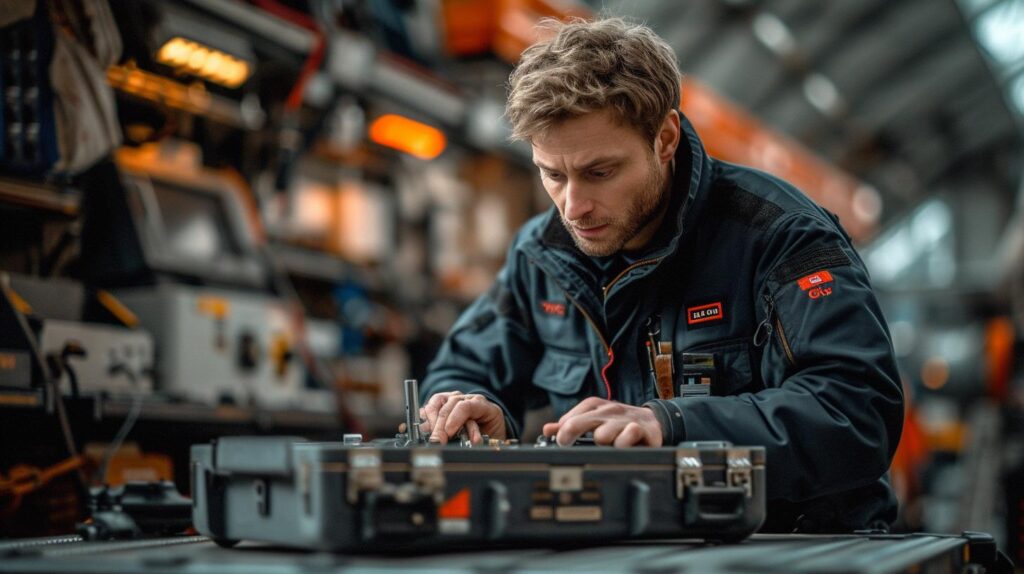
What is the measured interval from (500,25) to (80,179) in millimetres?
3196

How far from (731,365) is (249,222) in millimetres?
3241

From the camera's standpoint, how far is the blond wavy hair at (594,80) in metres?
2.02

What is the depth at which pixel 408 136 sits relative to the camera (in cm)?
565

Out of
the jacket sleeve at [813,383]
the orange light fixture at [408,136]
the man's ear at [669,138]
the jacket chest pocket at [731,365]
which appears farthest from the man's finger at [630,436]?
the orange light fixture at [408,136]

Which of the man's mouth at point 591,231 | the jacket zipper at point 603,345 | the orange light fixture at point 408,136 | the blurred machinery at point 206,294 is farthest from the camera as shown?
the orange light fixture at point 408,136

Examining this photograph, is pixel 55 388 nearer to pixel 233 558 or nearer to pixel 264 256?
pixel 233 558

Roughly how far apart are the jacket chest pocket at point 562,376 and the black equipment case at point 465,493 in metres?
0.73

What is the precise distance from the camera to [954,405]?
18.6 meters

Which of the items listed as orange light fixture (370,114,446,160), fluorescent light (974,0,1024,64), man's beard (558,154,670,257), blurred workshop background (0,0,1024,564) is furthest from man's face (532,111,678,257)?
fluorescent light (974,0,1024,64)

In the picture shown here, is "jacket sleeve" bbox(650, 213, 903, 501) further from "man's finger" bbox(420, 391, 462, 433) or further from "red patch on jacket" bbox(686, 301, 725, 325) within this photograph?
"man's finger" bbox(420, 391, 462, 433)

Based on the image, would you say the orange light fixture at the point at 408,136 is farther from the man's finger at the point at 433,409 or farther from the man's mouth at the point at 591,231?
the man's finger at the point at 433,409

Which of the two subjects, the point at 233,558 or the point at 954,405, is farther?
the point at 954,405

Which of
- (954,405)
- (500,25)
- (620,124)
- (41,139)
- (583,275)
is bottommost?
(954,405)

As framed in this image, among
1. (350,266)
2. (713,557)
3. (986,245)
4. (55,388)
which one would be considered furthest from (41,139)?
(986,245)
